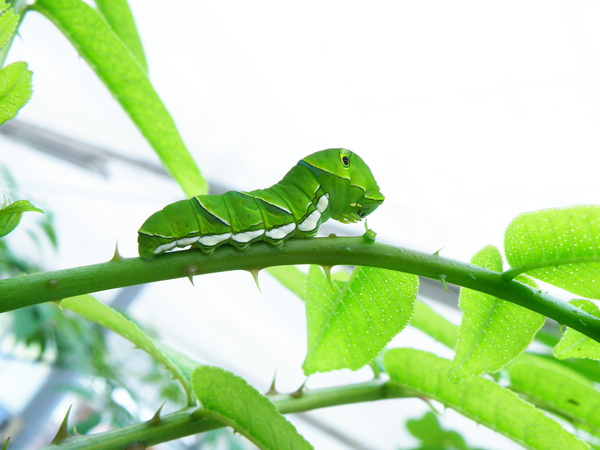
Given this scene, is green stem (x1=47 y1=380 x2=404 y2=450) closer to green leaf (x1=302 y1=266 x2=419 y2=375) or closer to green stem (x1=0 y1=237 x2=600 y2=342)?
green leaf (x1=302 y1=266 x2=419 y2=375)

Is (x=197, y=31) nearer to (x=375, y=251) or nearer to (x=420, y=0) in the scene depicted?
(x=420, y=0)

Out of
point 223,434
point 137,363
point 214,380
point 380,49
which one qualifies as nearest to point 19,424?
point 137,363

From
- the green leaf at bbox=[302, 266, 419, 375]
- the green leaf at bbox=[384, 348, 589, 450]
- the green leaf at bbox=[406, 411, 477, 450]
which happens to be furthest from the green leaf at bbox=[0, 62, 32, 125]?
the green leaf at bbox=[406, 411, 477, 450]

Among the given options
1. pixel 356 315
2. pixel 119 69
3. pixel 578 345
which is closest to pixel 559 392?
pixel 578 345

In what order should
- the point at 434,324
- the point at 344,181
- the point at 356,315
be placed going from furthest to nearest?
the point at 434,324, the point at 344,181, the point at 356,315

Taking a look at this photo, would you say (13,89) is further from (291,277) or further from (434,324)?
(434,324)

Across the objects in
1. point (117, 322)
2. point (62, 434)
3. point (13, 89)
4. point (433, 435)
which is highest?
point (13, 89)

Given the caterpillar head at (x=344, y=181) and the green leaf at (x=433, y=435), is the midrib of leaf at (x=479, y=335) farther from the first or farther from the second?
the green leaf at (x=433, y=435)

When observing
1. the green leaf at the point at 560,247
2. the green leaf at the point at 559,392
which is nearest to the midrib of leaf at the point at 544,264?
the green leaf at the point at 560,247
